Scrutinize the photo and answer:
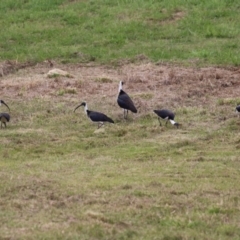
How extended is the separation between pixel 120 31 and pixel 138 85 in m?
Result: 6.28

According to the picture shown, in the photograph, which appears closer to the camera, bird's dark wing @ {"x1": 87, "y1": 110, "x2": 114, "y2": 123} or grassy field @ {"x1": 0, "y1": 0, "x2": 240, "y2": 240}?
grassy field @ {"x1": 0, "y1": 0, "x2": 240, "y2": 240}

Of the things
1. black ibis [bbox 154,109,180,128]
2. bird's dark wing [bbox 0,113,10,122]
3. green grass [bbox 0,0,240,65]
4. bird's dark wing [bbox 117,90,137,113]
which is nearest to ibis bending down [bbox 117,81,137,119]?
bird's dark wing [bbox 117,90,137,113]

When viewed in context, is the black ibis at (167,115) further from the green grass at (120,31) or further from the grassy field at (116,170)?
the green grass at (120,31)

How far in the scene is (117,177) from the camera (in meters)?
11.9

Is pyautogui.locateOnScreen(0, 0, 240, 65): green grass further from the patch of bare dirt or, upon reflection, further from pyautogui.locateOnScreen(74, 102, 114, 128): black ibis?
pyautogui.locateOnScreen(74, 102, 114, 128): black ibis

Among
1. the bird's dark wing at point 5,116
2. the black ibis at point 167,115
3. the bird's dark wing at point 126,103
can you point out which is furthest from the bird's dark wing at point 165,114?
the bird's dark wing at point 5,116

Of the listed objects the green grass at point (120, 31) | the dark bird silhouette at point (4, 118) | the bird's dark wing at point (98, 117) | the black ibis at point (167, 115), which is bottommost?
the green grass at point (120, 31)

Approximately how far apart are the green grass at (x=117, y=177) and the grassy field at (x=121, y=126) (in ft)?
0.06

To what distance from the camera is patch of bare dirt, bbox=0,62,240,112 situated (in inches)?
713

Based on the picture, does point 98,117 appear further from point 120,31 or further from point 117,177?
point 120,31

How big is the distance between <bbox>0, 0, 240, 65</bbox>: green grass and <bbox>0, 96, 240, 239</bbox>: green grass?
5.87m

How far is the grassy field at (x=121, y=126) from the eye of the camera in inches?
384

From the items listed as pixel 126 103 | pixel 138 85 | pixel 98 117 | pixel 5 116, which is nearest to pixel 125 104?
pixel 126 103

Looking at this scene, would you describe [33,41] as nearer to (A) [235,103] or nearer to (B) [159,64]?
(B) [159,64]
